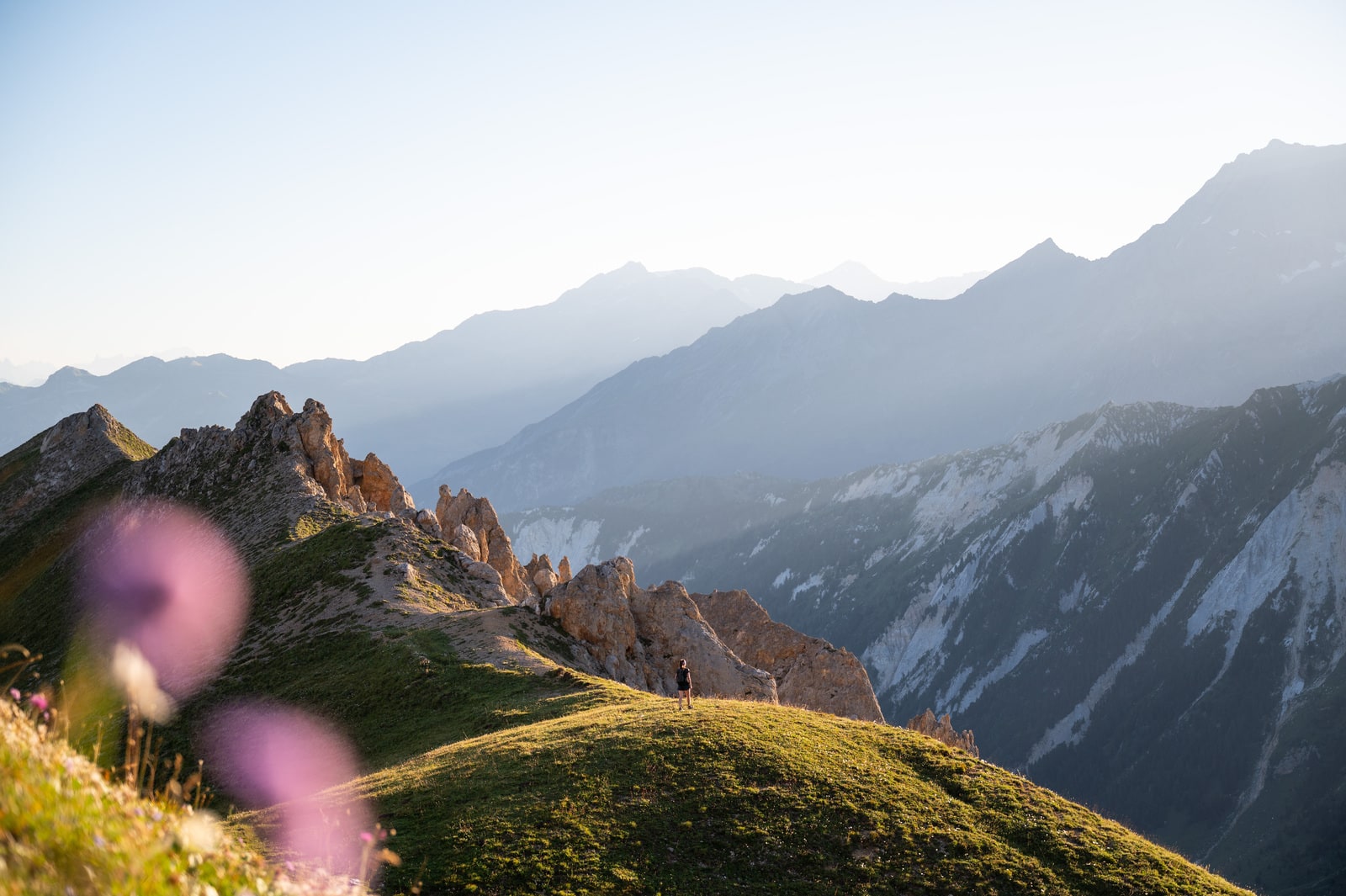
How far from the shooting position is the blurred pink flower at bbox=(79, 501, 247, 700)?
52781 mm

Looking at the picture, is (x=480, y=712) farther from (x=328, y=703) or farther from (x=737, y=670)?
(x=737, y=670)

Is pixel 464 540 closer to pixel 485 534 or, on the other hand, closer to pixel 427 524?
pixel 427 524

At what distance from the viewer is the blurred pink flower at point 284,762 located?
24516 mm

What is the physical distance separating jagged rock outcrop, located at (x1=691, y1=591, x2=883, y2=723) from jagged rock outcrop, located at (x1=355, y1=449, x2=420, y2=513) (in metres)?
31.8

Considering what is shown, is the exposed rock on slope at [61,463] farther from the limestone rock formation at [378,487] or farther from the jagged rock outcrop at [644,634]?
the jagged rock outcrop at [644,634]

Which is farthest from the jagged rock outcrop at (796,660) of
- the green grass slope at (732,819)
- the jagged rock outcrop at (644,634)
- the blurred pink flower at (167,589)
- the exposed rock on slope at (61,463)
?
the exposed rock on slope at (61,463)

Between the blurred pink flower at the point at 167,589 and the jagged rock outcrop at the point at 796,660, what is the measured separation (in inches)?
1696

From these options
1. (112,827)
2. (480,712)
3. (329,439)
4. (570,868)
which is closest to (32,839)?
(112,827)

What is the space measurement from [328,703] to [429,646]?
5436 millimetres

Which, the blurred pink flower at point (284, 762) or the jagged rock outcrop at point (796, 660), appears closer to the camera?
the blurred pink flower at point (284, 762)

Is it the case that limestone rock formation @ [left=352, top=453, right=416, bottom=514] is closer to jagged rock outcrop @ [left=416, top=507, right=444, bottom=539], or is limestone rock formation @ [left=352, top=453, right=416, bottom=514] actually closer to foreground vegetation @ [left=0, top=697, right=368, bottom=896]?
jagged rock outcrop @ [left=416, top=507, right=444, bottom=539]

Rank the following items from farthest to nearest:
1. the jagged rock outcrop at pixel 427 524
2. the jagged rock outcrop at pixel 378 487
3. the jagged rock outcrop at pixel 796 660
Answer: the jagged rock outcrop at pixel 378 487, the jagged rock outcrop at pixel 796 660, the jagged rock outcrop at pixel 427 524

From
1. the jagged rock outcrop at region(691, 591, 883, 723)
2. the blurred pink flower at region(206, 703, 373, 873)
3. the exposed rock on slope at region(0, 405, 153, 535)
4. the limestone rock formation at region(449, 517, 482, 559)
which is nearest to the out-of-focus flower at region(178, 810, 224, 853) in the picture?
the blurred pink flower at region(206, 703, 373, 873)

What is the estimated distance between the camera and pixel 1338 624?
198 m
